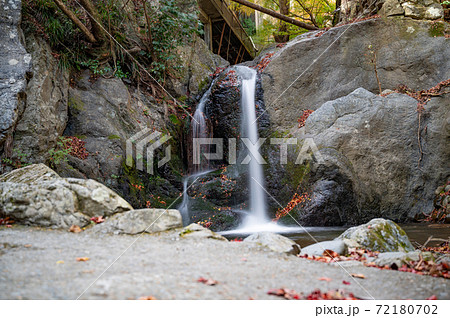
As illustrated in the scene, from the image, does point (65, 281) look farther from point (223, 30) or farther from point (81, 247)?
point (223, 30)

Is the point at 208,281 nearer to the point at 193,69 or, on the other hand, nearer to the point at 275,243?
the point at 275,243

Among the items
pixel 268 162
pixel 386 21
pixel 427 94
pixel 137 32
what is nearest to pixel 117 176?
pixel 268 162

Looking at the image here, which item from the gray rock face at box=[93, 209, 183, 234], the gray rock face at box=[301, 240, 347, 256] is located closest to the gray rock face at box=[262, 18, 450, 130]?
the gray rock face at box=[301, 240, 347, 256]

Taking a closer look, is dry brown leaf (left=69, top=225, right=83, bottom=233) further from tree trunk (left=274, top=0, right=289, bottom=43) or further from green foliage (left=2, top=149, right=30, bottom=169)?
tree trunk (left=274, top=0, right=289, bottom=43)

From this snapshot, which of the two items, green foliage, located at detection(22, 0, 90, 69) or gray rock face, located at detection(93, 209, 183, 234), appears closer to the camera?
gray rock face, located at detection(93, 209, 183, 234)

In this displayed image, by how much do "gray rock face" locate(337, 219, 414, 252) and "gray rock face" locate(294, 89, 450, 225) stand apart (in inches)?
89.4

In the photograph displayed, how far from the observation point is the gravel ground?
1.99 meters

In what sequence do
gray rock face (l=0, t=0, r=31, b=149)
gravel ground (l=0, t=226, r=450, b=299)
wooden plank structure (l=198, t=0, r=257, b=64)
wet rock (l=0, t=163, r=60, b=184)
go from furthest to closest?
wooden plank structure (l=198, t=0, r=257, b=64)
gray rock face (l=0, t=0, r=31, b=149)
wet rock (l=0, t=163, r=60, b=184)
gravel ground (l=0, t=226, r=450, b=299)

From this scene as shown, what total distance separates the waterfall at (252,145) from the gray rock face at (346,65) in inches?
19.9

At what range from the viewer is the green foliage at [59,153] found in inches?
234

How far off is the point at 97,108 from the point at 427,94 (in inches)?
322

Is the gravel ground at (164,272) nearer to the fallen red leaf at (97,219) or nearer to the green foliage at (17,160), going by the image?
the fallen red leaf at (97,219)

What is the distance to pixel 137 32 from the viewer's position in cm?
934

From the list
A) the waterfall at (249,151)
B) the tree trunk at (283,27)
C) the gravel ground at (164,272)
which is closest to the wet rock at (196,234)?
the gravel ground at (164,272)
